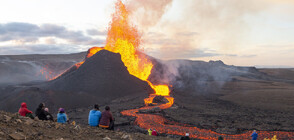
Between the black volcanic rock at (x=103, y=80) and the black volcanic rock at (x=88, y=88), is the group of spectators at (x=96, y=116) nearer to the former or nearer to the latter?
the black volcanic rock at (x=88, y=88)

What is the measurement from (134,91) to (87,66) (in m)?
9.99

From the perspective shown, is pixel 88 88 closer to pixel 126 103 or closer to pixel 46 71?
pixel 126 103

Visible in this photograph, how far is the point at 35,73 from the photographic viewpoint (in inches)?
3738

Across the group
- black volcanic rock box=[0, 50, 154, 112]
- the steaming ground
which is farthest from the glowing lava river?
black volcanic rock box=[0, 50, 154, 112]

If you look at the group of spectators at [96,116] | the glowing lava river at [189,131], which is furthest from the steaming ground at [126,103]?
A: the group of spectators at [96,116]

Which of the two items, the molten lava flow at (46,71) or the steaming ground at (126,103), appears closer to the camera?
the steaming ground at (126,103)

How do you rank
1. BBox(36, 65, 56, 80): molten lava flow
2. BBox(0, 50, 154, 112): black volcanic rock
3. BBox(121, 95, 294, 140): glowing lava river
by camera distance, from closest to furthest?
1. BBox(121, 95, 294, 140): glowing lava river
2. BBox(0, 50, 154, 112): black volcanic rock
3. BBox(36, 65, 56, 80): molten lava flow

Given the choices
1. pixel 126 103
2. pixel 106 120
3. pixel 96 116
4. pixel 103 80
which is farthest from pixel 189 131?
pixel 103 80

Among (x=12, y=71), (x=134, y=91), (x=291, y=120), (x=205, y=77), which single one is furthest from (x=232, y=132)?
(x=12, y=71)

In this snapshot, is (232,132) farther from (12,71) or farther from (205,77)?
(12,71)

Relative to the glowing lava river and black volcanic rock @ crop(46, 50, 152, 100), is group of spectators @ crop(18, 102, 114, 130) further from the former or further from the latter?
black volcanic rock @ crop(46, 50, 152, 100)

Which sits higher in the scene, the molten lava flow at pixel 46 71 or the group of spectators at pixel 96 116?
the group of spectators at pixel 96 116

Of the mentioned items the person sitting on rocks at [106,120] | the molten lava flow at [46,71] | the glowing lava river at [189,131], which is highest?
the person sitting on rocks at [106,120]

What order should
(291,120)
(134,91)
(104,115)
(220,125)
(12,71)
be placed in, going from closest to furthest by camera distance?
(104,115), (220,125), (291,120), (134,91), (12,71)
